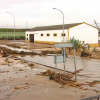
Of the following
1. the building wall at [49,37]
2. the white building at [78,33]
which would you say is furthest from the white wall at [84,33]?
the building wall at [49,37]

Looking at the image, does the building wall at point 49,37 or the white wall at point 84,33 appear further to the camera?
the building wall at point 49,37

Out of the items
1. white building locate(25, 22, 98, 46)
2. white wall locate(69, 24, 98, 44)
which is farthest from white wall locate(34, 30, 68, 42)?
white wall locate(69, 24, 98, 44)

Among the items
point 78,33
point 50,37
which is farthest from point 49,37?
point 78,33

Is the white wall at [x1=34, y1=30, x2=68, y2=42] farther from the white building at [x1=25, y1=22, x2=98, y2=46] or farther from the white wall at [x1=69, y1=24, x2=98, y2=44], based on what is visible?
the white wall at [x1=69, y1=24, x2=98, y2=44]

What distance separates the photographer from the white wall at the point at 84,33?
3975 centimetres

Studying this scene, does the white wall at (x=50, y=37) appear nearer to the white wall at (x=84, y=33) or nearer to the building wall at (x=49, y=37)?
the building wall at (x=49, y=37)

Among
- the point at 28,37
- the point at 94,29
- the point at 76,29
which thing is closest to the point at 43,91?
the point at 76,29

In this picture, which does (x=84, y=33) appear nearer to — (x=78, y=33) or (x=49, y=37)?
(x=78, y=33)

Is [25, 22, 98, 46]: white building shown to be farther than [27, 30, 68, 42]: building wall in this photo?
No

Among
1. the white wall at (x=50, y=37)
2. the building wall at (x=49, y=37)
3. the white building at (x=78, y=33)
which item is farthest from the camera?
the white wall at (x=50, y=37)

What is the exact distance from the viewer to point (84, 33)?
40.1 m

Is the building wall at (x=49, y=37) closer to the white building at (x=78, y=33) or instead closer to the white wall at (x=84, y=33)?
the white building at (x=78, y=33)

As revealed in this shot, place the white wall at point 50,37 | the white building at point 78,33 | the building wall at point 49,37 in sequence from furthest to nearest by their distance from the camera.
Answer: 1. the white wall at point 50,37
2. the building wall at point 49,37
3. the white building at point 78,33

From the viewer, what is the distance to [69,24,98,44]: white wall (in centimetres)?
3975
